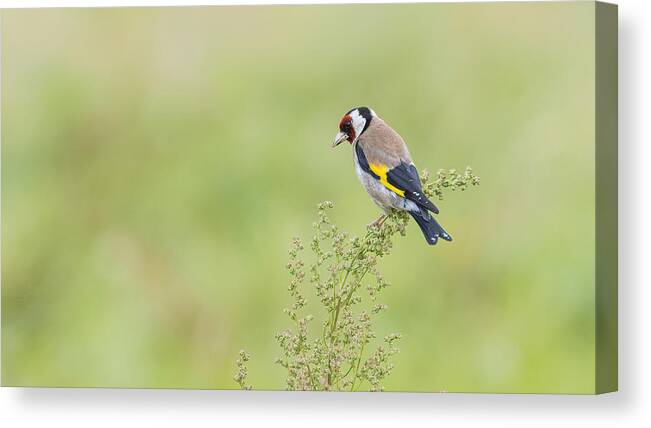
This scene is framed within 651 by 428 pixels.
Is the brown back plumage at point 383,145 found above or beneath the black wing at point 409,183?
above

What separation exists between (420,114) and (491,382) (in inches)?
35.2

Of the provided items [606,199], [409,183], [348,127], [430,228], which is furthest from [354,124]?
[606,199]

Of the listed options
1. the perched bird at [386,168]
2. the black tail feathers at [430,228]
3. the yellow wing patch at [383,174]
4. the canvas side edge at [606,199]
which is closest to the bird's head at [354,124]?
the perched bird at [386,168]

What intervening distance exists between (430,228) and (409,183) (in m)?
0.17

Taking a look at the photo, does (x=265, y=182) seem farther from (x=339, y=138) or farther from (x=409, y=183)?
(x=409, y=183)

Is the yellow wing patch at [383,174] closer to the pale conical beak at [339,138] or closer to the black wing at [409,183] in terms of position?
the black wing at [409,183]

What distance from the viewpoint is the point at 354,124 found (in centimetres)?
421

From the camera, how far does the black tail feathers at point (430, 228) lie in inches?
162

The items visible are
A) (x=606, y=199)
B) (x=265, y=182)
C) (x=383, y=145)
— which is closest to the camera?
(x=606, y=199)

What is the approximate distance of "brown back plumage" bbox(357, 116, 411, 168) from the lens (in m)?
4.14

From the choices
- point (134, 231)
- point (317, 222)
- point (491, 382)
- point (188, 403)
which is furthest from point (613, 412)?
point (134, 231)

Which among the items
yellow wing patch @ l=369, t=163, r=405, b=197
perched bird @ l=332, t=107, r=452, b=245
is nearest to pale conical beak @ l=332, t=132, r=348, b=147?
perched bird @ l=332, t=107, r=452, b=245

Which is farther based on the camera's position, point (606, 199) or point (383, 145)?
point (383, 145)

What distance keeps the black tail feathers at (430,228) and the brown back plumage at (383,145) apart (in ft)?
0.59
